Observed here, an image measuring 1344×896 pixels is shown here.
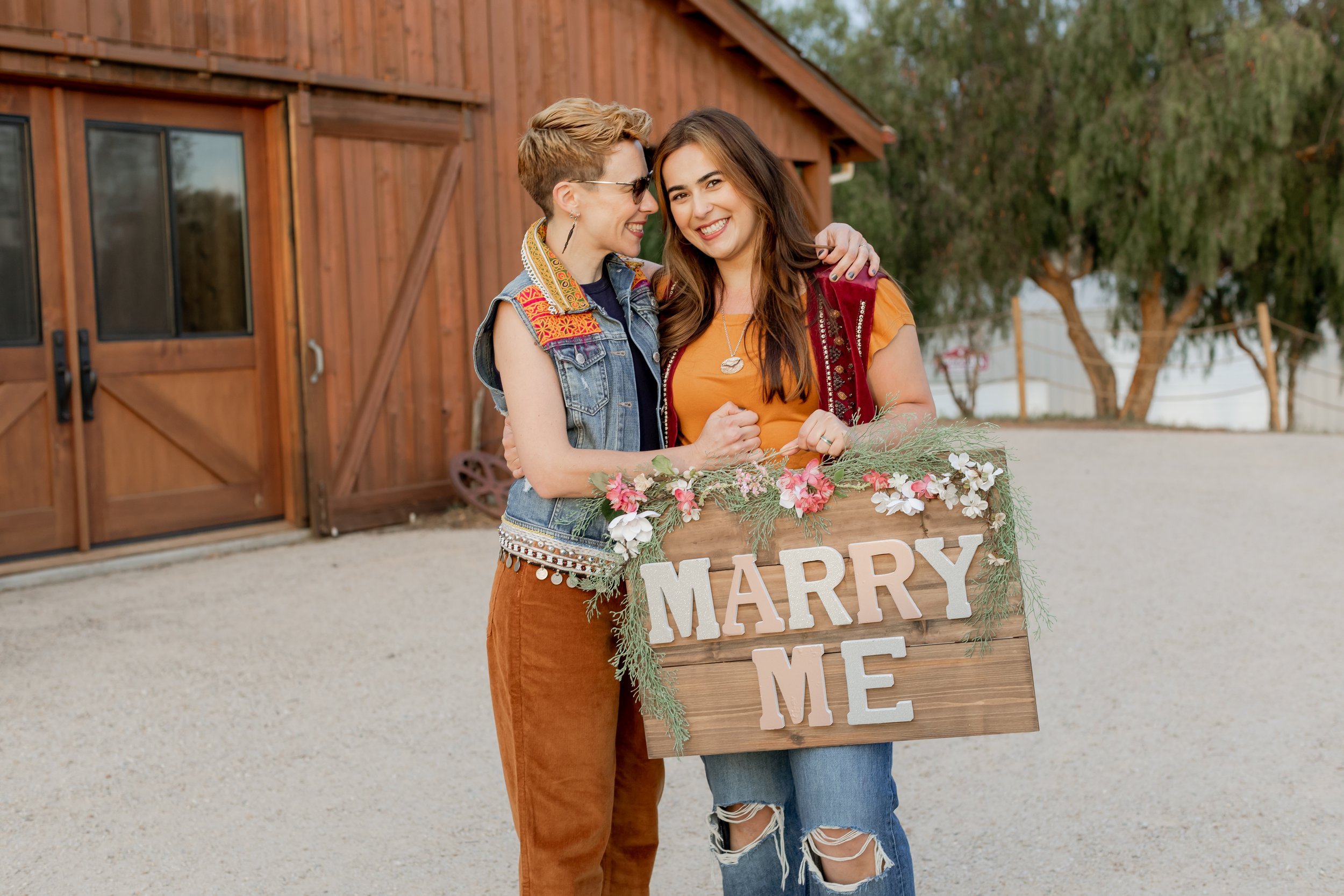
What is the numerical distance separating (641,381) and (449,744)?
219 centimetres

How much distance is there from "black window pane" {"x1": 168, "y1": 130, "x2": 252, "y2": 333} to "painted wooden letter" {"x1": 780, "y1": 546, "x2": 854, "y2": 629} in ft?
19.2

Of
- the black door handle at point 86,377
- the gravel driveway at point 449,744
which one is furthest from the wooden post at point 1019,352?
the black door handle at point 86,377

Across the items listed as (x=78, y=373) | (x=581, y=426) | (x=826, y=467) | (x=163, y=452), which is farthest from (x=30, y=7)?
(x=826, y=467)

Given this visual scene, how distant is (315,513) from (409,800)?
423 cm

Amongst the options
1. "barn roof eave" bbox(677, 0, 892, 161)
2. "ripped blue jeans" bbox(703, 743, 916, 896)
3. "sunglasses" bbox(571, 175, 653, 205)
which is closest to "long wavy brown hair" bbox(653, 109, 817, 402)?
"sunglasses" bbox(571, 175, 653, 205)

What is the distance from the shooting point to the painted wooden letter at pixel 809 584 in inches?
82.4

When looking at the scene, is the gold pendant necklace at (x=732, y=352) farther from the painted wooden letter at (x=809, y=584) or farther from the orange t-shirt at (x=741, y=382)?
the painted wooden letter at (x=809, y=584)

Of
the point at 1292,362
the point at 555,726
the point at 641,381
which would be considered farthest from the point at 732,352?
the point at 1292,362

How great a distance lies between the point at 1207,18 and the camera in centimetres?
1369

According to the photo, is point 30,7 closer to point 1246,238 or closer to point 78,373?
point 78,373

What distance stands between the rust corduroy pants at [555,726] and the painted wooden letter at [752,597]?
0.28 meters

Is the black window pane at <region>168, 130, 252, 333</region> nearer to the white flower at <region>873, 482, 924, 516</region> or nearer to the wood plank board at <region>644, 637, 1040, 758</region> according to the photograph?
the wood plank board at <region>644, 637, 1040, 758</region>

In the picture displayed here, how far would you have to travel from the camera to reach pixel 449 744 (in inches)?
161

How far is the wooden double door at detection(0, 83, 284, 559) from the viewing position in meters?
6.36
